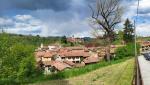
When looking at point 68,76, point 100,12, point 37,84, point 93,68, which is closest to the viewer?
point 37,84

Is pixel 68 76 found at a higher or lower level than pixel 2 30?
lower

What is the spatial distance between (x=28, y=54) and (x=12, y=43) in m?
18.8

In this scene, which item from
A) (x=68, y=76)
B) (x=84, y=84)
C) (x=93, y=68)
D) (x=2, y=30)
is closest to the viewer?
(x=84, y=84)

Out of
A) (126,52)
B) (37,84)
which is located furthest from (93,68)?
(126,52)

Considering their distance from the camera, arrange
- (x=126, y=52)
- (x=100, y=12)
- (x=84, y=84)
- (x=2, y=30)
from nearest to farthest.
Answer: (x=84, y=84), (x=100, y=12), (x=2, y=30), (x=126, y=52)

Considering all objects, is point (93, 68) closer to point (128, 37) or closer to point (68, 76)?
point (68, 76)

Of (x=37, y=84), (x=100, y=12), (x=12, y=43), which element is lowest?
(x=37, y=84)

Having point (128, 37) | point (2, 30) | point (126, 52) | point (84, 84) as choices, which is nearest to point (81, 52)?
point (128, 37)

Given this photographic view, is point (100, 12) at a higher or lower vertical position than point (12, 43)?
higher

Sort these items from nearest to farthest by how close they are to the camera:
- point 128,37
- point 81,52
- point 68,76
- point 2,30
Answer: point 68,76, point 2,30, point 81,52, point 128,37

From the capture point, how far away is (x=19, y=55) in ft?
273

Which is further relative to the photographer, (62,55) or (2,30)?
(62,55)

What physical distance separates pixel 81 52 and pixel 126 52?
37.6 metres

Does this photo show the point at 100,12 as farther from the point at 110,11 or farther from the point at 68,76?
the point at 68,76
